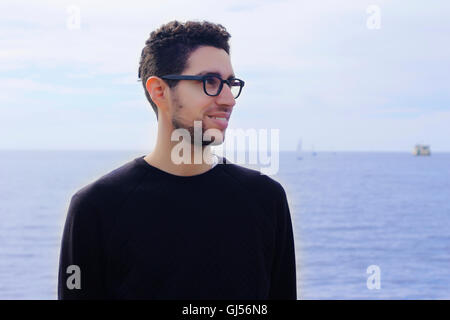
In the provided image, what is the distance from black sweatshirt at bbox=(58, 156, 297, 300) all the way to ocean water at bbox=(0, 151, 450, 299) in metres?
36.9

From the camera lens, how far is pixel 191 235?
3623mm

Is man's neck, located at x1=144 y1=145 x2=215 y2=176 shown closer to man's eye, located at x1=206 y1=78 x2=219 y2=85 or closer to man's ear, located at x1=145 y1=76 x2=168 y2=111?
man's ear, located at x1=145 y1=76 x2=168 y2=111

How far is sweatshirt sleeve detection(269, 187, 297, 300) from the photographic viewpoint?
388 cm

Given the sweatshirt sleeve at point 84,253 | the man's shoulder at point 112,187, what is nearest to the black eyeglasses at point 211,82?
the man's shoulder at point 112,187

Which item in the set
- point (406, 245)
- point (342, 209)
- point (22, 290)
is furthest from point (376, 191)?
point (22, 290)

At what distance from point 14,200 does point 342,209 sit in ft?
137

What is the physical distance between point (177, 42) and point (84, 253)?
1.32 metres

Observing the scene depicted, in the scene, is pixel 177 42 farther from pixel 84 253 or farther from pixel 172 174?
pixel 84 253

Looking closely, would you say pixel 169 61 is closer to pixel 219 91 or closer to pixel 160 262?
pixel 219 91

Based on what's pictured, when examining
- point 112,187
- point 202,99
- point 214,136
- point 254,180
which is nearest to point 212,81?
point 202,99

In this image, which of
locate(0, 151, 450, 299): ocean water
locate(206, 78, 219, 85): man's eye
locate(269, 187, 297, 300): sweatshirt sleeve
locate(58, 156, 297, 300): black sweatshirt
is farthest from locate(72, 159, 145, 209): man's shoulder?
locate(0, 151, 450, 299): ocean water

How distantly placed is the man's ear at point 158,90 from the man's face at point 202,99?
0.08 metres

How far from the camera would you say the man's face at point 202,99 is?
357 cm

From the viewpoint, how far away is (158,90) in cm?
372
